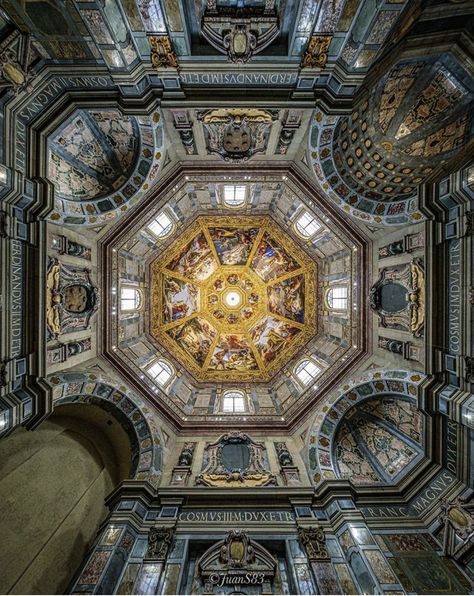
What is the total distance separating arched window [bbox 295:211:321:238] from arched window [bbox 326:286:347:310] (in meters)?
3.24

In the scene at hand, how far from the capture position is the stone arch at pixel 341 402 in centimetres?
1135

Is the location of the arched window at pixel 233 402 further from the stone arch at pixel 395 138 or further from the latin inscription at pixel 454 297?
the stone arch at pixel 395 138

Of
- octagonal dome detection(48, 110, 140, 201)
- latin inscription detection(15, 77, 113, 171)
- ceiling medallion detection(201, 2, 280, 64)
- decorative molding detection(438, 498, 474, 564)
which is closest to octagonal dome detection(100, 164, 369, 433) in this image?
octagonal dome detection(48, 110, 140, 201)

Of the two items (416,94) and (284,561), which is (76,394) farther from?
(416,94)

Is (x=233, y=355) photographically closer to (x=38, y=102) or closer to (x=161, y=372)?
(x=161, y=372)

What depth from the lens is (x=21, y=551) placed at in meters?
9.31

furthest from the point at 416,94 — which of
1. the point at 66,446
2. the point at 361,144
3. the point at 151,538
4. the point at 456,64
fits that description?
the point at 66,446

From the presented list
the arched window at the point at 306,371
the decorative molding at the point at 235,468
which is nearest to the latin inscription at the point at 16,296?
the decorative molding at the point at 235,468

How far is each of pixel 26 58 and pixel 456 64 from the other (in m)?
12.5

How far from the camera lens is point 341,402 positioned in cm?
1319

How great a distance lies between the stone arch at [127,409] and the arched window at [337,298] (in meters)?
10.7

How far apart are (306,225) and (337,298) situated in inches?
167

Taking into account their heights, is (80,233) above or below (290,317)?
above

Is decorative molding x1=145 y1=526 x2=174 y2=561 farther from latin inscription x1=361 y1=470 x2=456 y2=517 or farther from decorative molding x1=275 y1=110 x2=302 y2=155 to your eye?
decorative molding x1=275 y1=110 x2=302 y2=155
